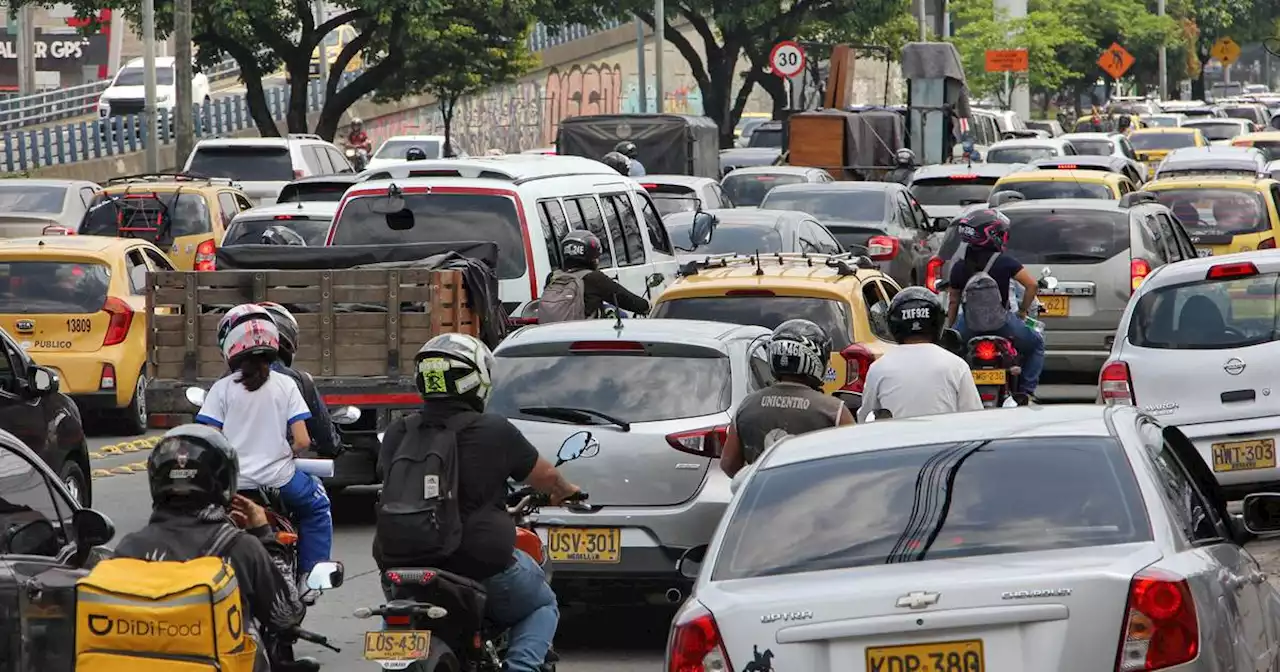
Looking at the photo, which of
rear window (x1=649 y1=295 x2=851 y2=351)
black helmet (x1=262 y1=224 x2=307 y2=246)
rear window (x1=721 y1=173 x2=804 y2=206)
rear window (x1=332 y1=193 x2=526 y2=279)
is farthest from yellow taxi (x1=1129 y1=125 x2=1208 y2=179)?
rear window (x1=649 y1=295 x2=851 y2=351)

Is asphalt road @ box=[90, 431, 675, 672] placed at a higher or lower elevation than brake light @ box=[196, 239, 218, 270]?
lower

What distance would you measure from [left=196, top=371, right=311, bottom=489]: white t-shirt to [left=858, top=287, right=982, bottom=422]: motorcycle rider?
8.00 feet

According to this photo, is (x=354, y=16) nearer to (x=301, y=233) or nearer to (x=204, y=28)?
(x=204, y=28)

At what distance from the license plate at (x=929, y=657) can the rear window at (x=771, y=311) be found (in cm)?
724

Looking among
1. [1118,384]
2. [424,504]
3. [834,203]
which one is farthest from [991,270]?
[834,203]

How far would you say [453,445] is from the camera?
709 cm

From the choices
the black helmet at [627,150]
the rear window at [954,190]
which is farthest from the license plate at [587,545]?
the black helmet at [627,150]

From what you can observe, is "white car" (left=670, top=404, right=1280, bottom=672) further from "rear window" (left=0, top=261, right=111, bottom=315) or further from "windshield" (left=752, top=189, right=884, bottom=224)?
"windshield" (left=752, top=189, right=884, bottom=224)

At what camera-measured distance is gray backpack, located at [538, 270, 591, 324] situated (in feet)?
46.9

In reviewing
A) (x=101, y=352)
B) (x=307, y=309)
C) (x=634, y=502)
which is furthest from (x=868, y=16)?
(x=634, y=502)

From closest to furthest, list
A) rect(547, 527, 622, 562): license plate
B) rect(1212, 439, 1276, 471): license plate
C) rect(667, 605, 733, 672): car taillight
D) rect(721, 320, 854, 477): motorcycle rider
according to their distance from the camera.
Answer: rect(667, 605, 733, 672): car taillight
rect(721, 320, 854, 477): motorcycle rider
rect(547, 527, 622, 562): license plate
rect(1212, 439, 1276, 471): license plate

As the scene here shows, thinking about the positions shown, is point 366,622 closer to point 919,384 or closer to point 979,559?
point 919,384

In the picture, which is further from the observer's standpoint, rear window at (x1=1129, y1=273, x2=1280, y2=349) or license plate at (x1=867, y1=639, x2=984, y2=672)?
rear window at (x1=1129, y1=273, x2=1280, y2=349)

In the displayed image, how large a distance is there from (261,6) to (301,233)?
1888 cm
